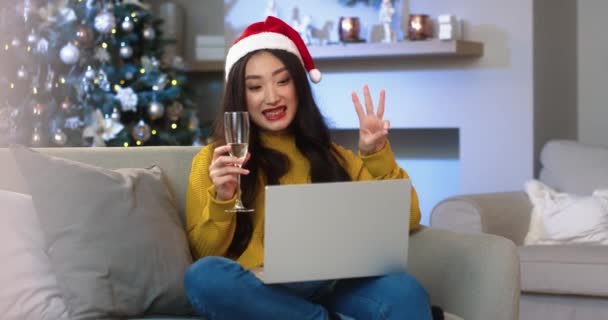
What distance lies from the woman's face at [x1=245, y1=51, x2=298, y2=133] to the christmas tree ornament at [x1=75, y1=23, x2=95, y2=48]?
2135mm

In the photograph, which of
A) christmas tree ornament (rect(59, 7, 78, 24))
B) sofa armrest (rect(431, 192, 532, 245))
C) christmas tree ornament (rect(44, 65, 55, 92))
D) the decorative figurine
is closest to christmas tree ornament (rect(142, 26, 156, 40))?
christmas tree ornament (rect(59, 7, 78, 24))

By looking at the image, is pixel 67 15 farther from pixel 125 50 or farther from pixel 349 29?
pixel 349 29

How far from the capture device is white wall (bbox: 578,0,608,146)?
174 inches

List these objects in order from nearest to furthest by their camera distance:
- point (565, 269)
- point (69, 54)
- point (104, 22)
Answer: point (565, 269) → point (69, 54) → point (104, 22)

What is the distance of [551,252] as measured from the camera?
9.78 feet

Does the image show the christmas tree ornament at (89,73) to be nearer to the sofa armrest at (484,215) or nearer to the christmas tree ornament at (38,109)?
the christmas tree ornament at (38,109)

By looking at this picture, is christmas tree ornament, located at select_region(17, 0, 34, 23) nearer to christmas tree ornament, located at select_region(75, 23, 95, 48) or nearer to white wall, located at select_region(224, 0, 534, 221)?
christmas tree ornament, located at select_region(75, 23, 95, 48)

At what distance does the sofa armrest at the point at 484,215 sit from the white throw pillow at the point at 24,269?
153 centimetres

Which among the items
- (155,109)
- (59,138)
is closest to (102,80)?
(155,109)

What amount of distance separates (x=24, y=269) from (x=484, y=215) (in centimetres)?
164

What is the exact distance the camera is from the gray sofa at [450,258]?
6.53 ft

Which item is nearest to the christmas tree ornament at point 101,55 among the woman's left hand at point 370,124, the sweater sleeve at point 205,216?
the sweater sleeve at point 205,216

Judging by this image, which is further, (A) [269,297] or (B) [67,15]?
(B) [67,15]

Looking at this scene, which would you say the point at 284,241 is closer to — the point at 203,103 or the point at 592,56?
the point at 592,56
